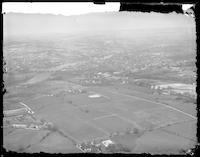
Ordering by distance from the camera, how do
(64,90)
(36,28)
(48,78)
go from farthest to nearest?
(36,28)
(48,78)
(64,90)

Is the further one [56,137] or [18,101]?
[18,101]

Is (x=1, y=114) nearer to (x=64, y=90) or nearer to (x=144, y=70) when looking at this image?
(x=64, y=90)

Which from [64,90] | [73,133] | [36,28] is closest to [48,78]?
[64,90]

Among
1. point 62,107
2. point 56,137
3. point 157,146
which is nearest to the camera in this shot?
point 157,146

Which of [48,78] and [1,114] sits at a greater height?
[1,114]

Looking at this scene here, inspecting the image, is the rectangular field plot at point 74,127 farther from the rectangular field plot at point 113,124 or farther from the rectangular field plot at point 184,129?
the rectangular field plot at point 184,129

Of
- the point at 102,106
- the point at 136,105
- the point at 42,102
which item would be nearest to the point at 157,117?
the point at 136,105

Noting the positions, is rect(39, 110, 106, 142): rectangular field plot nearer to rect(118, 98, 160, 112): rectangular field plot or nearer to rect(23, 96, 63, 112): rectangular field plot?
rect(23, 96, 63, 112): rectangular field plot

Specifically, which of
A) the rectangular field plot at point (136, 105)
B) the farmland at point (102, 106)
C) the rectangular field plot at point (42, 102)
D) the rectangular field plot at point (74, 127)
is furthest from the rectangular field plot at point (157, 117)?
the rectangular field plot at point (42, 102)

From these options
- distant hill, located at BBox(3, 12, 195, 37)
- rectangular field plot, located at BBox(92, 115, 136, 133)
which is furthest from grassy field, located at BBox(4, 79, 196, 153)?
distant hill, located at BBox(3, 12, 195, 37)
